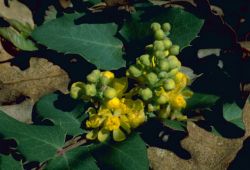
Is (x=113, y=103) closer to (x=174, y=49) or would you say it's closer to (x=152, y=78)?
(x=152, y=78)

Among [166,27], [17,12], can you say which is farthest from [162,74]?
[17,12]

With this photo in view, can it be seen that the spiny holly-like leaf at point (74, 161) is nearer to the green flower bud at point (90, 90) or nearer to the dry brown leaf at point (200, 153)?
the green flower bud at point (90, 90)

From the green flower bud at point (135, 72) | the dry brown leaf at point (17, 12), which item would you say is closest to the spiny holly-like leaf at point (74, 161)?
the green flower bud at point (135, 72)

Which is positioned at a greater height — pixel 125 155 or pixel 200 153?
pixel 125 155

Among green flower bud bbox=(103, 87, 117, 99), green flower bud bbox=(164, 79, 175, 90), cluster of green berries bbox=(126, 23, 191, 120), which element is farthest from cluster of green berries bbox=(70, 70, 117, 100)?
green flower bud bbox=(164, 79, 175, 90)

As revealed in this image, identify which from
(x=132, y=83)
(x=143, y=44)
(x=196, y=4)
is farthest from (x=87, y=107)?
(x=196, y=4)

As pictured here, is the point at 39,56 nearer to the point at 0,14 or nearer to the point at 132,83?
the point at 0,14
